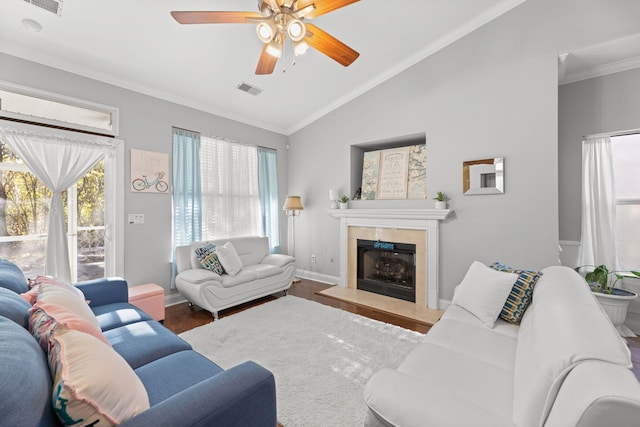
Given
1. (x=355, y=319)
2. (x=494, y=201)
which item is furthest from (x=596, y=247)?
(x=355, y=319)

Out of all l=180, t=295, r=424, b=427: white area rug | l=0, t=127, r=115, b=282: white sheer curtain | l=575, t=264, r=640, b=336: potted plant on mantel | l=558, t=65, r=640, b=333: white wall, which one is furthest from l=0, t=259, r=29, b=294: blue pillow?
l=558, t=65, r=640, b=333: white wall

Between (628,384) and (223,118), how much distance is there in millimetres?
4672

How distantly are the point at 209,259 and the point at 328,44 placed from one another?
9.16 feet

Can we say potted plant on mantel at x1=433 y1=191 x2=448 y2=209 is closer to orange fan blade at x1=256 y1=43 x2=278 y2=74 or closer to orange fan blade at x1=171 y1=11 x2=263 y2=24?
orange fan blade at x1=256 y1=43 x2=278 y2=74

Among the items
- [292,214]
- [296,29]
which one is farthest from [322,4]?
[292,214]

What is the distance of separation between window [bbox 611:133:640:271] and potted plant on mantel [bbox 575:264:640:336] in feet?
0.69

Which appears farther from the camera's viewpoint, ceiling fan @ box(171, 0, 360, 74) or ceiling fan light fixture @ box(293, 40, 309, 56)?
ceiling fan light fixture @ box(293, 40, 309, 56)

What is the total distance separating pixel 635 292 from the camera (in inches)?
109

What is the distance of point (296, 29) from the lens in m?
1.89

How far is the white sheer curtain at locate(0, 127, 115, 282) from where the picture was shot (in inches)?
104

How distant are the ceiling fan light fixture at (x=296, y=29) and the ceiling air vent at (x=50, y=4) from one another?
1.93 metres

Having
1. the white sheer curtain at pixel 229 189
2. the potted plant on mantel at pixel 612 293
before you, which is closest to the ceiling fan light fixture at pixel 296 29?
the white sheer curtain at pixel 229 189

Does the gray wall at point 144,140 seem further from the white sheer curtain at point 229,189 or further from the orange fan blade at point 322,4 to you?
the orange fan blade at point 322,4

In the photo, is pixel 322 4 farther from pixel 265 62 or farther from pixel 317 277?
pixel 317 277
